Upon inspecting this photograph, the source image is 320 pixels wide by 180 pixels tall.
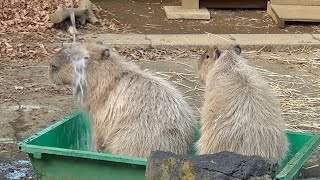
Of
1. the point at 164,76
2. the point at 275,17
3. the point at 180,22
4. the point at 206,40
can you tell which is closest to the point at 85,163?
the point at 164,76

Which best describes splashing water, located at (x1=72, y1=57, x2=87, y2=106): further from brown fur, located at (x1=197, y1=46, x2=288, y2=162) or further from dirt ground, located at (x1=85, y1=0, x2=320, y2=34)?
dirt ground, located at (x1=85, y1=0, x2=320, y2=34)

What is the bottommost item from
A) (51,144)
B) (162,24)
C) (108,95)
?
(162,24)

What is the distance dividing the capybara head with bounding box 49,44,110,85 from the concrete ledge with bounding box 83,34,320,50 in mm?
3355

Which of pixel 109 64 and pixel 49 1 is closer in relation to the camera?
pixel 109 64

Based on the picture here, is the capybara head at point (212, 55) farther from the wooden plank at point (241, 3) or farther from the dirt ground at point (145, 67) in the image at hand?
the wooden plank at point (241, 3)

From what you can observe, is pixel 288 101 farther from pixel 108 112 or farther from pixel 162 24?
pixel 162 24

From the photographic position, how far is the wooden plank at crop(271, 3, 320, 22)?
8.88 metres

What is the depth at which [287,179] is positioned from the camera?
354 centimetres

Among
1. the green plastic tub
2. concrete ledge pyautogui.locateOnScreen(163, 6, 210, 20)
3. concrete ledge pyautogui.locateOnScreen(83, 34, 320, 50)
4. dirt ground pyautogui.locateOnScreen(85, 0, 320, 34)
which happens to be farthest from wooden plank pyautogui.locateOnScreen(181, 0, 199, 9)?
the green plastic tub

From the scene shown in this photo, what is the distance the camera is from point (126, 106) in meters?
4.07

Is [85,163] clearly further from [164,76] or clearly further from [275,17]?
[275,17]

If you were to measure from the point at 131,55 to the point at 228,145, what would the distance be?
3.69m

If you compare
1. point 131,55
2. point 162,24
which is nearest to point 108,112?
point 131,55

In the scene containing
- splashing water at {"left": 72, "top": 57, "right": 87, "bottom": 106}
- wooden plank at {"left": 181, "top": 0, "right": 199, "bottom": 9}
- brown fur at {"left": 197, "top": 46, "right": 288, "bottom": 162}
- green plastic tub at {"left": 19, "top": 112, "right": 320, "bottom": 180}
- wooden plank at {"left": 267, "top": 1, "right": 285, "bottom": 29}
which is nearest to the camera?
green plastic tub at {"left": 19, "top": 112, "right": 320, "bottom": 180}
